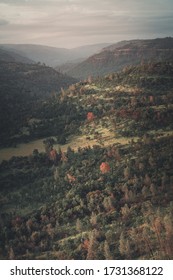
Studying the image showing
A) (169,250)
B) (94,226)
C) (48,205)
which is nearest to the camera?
(169,250)

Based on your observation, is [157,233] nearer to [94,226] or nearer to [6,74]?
[94,226]

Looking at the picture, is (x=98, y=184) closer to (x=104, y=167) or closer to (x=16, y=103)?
(x=104, y=167)

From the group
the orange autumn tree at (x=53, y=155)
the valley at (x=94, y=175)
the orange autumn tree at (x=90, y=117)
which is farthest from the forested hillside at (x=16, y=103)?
the orange autumn tree at (x=53, y=155)

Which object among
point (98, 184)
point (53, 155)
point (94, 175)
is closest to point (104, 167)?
point (94, 175)

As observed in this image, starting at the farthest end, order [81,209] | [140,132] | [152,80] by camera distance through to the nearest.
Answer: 1. [152,80]
2. [140,132]
3. [81,209]

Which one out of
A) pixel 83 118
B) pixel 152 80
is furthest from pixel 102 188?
pixel 152 80

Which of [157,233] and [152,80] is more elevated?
[152,80]

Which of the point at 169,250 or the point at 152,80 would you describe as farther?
the point at 152,80

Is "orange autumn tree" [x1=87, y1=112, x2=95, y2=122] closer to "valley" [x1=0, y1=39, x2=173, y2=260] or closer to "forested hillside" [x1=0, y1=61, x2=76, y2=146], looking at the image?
"valley" [x1=0, y1=39, x2=173, y2=260]
